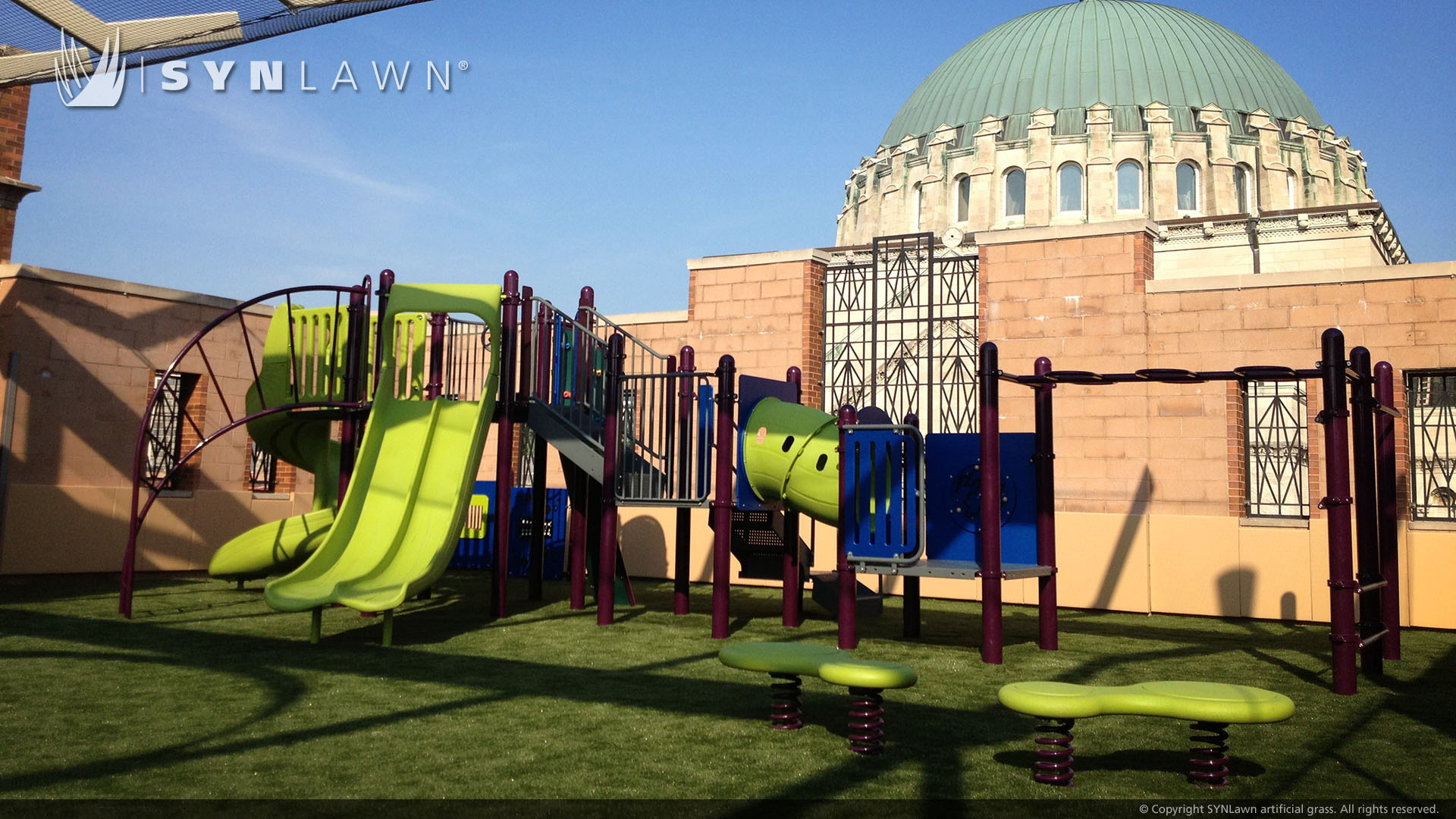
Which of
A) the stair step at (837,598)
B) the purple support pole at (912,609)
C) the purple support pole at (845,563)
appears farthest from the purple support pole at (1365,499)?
the stair step at (837,598)

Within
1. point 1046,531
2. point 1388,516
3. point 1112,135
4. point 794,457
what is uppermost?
point 1112,135

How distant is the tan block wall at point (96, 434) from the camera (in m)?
14.3

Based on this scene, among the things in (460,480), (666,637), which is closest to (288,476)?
(460,480)

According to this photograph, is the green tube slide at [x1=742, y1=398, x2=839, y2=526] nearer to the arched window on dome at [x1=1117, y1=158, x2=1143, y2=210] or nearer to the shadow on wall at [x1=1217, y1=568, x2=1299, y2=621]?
the shadow on wall at [x1=1217, y1=568, x2=1299, y2=621]

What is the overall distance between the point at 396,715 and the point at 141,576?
1056 centimetres

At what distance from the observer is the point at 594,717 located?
645 cm

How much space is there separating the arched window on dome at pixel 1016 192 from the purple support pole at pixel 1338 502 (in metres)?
46.4

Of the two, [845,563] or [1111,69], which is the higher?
[1111,69]

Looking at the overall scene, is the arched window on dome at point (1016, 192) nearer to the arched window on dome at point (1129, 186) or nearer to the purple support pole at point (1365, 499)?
the arched window on dome at point (1129, 186)

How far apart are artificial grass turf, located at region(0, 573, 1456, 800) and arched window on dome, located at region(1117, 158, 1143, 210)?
44.2 m

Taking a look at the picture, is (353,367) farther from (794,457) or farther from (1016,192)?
(1016,192)

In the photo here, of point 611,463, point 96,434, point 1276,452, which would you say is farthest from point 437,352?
point 1276,452

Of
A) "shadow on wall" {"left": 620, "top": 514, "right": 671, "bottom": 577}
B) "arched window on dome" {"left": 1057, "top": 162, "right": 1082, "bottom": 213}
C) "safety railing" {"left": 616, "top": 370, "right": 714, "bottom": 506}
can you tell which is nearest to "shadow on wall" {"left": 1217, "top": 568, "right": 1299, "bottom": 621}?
"safety railing" {"left": 616, "top": 370, "right": 714, "bottom": 506}

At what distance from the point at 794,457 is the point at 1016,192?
4623 cm
